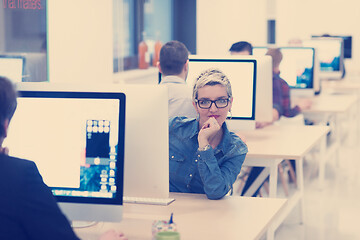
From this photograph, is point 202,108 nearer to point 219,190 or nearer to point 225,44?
point 219,190

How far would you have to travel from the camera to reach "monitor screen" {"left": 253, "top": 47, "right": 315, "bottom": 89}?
19.0ft

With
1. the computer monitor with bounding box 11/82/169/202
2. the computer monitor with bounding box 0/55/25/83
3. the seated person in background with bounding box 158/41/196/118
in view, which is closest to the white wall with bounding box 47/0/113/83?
the computer monitor with bounding box 0/55/25/83

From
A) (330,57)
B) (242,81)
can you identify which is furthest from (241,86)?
(330,57)

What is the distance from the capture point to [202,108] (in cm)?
255

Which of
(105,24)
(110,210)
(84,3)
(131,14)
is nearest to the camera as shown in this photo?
(110,210)

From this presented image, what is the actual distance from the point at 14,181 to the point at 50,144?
0.48m

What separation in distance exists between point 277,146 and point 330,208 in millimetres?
1526

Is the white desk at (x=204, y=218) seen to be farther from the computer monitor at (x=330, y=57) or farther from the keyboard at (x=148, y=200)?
the computer monitor at (x=330, y=57)

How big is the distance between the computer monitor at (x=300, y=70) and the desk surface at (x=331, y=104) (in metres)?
0.19

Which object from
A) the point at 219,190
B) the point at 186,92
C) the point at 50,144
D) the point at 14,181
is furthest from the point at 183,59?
the point at 14,181

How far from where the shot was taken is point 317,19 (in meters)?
10.8

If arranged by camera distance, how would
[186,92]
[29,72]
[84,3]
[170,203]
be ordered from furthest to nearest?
[84,3], [29,72], [186,92], [170,203]

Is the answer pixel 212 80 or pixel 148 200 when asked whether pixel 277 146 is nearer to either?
pixel 212 80

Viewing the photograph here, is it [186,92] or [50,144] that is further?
[186,92]
